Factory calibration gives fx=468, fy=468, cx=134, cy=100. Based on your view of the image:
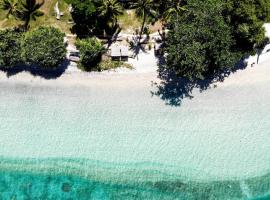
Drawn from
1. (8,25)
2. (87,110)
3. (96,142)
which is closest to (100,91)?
(87,110)

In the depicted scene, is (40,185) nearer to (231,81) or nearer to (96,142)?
(96,142)

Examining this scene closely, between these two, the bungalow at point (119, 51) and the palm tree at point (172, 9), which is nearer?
the palm tree at point (172, 9)

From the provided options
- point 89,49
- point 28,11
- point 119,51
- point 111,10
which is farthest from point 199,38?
point 28,11

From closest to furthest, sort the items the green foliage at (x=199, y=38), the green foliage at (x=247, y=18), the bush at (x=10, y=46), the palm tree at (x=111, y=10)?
1. the green foliage at (x=199, y=38)
2. the green foliage at (x=247, y=18)
3. the bush at (x=10, y=46)
4. the palm tree at (x=111, y=10)

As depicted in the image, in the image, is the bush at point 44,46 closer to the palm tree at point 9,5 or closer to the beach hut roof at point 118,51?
the palm tree at point 9,5

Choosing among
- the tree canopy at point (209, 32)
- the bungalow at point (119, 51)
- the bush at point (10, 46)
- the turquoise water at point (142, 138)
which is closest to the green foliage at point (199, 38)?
the tree canopy at point (209, 32)

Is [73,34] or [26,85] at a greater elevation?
[73,34]
